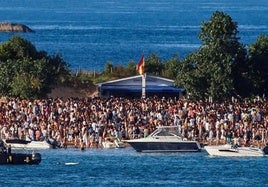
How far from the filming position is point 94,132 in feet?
254

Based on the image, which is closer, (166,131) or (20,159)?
(20,159)

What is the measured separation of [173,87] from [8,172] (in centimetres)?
2118

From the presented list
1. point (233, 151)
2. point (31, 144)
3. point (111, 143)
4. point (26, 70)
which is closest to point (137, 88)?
point (26, 70)

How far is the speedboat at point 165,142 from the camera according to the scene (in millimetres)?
75812

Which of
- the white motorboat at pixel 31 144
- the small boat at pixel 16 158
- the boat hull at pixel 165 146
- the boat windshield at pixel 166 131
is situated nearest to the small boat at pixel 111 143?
the boat hull at pixel 165 146

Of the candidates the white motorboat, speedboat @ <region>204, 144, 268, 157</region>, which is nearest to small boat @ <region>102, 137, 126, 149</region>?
the white motorboat

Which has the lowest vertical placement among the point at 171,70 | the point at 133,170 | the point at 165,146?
the point at 133,170

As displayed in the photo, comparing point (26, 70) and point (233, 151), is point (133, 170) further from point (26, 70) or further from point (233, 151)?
point (26, 70)

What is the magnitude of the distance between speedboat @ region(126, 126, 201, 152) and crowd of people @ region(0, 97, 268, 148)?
25.3 inches

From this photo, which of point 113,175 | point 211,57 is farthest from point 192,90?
point 113,175

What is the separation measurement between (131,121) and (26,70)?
Result: 1537 cm

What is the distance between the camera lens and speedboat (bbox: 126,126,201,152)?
7581 cm

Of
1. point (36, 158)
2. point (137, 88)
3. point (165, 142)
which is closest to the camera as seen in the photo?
point (36, 158)

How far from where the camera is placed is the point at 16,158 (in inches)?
2884
